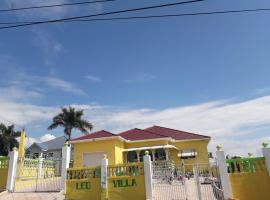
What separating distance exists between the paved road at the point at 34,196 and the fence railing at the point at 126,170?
8.86 ft

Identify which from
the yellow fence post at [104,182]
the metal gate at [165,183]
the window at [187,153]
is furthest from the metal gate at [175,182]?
the window at [187,153]

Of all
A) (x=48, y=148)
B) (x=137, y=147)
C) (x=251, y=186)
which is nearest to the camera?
(x=251, y=186)

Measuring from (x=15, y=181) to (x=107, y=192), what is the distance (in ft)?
19.3

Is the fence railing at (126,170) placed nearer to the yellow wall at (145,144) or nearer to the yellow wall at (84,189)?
the yellow wall at (84,189)

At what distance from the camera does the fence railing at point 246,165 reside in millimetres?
10875

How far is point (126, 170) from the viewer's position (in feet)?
40.5

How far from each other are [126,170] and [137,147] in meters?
12.7

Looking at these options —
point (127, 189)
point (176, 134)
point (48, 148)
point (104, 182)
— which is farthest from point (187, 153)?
point (48, 148)

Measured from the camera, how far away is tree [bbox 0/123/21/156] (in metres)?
48.9

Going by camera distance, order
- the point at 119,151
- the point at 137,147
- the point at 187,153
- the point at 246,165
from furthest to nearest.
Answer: the point at 187,153
the point at 137,147
the point at 119,151
the point at 246,165

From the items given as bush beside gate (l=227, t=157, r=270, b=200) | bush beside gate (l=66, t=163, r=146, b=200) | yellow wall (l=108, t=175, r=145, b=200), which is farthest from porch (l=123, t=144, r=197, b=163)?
bush beside gate (l=227, t=157, r=270, b=200)

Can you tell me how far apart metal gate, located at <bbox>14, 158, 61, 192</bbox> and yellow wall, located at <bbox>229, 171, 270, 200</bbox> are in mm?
8739

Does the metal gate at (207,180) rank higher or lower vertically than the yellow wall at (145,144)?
lower

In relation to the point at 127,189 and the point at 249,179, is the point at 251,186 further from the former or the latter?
the point at 127,189
